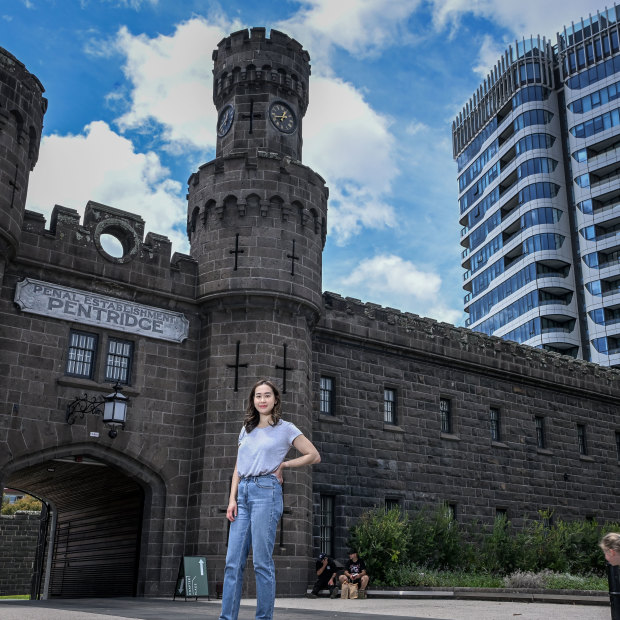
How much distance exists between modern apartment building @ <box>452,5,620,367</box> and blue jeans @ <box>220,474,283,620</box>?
62.9 meters

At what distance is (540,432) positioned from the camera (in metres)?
28.3

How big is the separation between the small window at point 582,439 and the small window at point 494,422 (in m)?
4.77

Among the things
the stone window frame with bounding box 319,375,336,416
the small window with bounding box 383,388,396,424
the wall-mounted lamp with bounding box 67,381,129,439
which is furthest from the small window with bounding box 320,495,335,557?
the wall-mounted lamp with bounding box 67,381,129,439

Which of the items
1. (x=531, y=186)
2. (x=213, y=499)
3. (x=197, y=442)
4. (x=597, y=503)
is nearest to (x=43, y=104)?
(x=197, y=442)

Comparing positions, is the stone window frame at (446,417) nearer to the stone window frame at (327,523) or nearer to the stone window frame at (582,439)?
the stone window frame at (327,523)

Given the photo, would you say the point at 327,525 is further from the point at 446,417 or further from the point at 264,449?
the point at 264,449

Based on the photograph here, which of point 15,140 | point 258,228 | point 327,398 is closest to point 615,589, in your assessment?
point 258,228

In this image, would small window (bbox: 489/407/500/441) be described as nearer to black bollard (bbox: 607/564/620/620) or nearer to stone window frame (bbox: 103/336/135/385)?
stone window frame (bbox: 103/336/135/385)

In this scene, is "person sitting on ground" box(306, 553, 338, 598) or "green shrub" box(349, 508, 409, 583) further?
"green shrub" box(349, 508, 409, 583)

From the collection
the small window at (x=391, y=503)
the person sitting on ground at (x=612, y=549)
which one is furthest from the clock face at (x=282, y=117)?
the person sitting on ground at (x=612, y=549)

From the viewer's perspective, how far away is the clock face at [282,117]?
22.7 meters

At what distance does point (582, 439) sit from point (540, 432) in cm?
281

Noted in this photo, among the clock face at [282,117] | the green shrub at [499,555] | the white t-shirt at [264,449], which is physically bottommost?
the green shrub at [499,555]

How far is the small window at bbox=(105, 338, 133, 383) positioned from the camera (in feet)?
59.1
